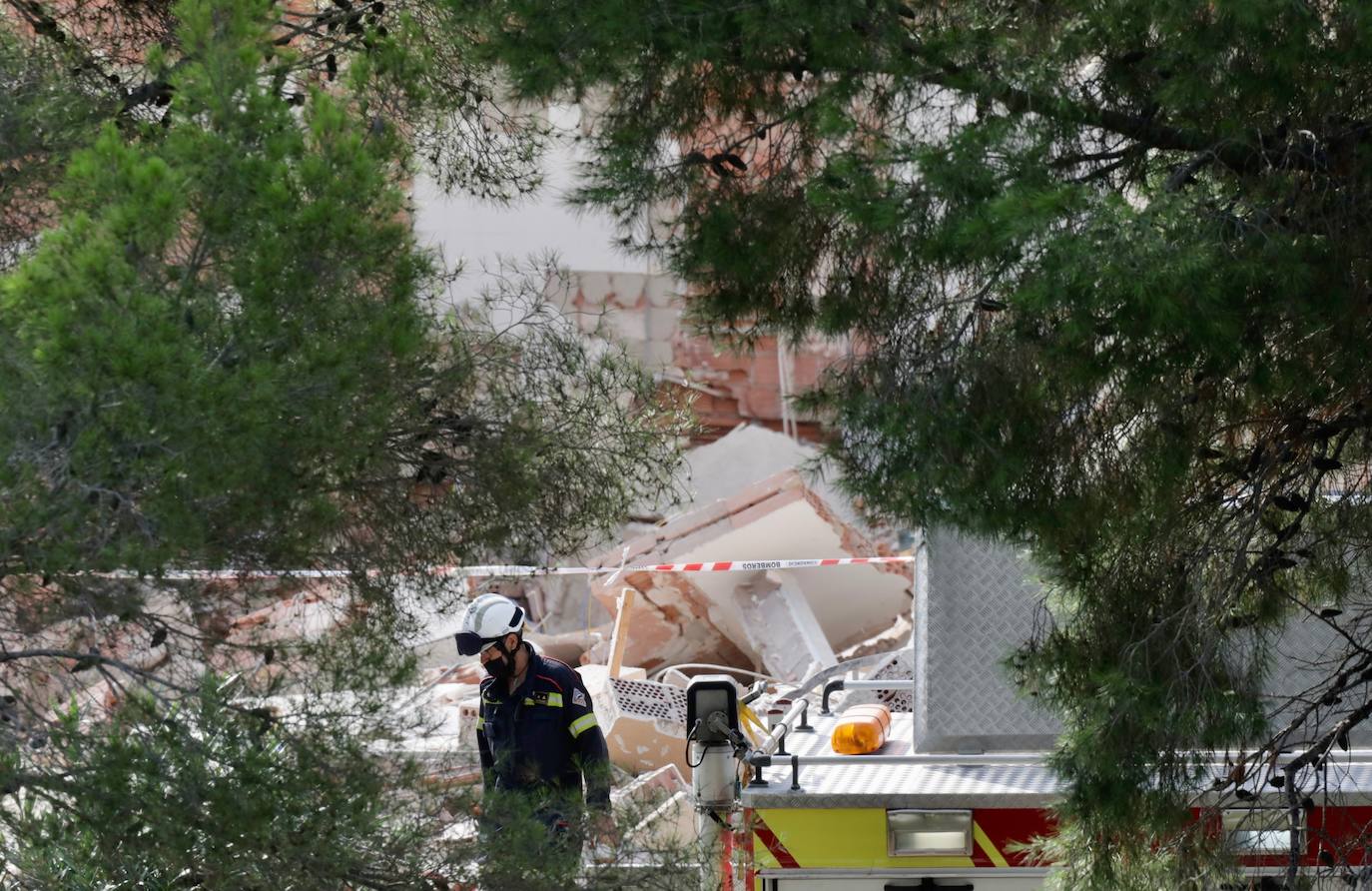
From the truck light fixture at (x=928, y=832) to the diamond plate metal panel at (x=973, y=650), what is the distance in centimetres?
36

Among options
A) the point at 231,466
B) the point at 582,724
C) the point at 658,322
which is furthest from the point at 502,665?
the point at 658,322

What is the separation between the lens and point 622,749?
8.55 meters

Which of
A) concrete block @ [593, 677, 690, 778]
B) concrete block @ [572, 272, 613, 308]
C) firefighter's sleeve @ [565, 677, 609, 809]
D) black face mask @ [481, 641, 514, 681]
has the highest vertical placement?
concrete block @ [572, 272, 613, 308]

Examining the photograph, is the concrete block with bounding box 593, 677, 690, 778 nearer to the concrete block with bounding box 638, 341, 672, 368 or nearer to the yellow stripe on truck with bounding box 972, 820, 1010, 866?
the yellow stripe on truck with bounding box 972, 820, 1010, 866

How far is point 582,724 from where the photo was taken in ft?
18.2

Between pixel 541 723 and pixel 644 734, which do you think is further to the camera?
pixel 644 734

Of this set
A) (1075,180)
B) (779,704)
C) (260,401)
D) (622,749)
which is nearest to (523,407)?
(260,401)

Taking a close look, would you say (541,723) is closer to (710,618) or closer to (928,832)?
(928,832)

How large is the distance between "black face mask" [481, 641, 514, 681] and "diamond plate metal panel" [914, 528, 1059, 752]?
4.74 feet

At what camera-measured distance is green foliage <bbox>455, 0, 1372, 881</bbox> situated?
308 cm

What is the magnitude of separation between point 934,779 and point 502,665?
1.64 meters

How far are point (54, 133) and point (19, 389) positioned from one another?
1253 mm

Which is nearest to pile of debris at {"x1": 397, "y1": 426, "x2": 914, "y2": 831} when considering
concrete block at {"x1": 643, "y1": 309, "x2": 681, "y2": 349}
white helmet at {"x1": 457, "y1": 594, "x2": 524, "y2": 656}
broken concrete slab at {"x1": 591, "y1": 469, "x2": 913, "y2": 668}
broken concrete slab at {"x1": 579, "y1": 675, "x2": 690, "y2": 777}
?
broken concrete slab at {"x1": 591, "y1": 469, "x2": 913, "y2": 668}

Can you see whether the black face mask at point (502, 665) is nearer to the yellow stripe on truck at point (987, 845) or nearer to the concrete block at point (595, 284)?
the yellow stripe on truck at point (987, 845)
